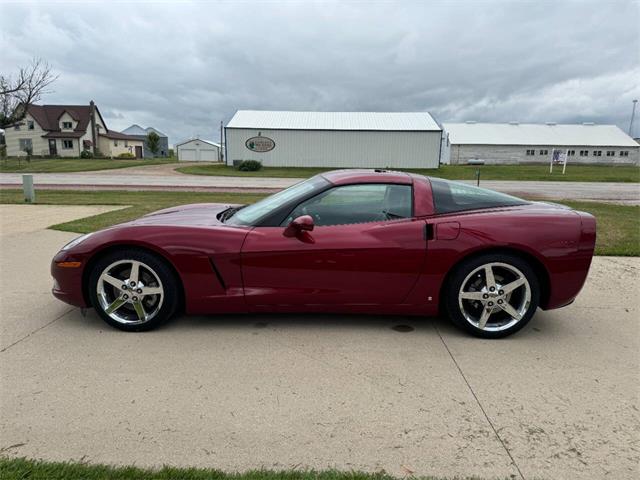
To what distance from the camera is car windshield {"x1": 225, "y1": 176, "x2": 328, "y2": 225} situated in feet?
11.6

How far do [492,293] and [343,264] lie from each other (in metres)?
1.17

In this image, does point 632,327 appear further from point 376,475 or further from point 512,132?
point 512,132

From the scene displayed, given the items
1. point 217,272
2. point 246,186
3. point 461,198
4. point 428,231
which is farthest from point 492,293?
point 246,186

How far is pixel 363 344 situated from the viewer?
10.7 ft

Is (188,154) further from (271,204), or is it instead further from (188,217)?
(271,204)

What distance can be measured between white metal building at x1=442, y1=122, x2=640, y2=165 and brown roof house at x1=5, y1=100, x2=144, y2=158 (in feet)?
152

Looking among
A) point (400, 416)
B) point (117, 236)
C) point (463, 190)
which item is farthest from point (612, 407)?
point (117, 236)

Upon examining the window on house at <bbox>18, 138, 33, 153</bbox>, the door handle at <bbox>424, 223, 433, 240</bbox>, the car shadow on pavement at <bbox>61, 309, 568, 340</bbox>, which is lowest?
the car shadow on pavement at <bbox>61, 309, 568, 340</bbox>

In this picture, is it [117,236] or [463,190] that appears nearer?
[117,236]

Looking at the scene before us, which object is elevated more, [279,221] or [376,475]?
[279,221]

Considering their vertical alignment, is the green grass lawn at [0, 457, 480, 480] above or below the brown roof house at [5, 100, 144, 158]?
below

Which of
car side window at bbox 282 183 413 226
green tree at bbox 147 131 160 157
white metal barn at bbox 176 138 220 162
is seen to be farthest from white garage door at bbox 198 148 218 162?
car side window at bbox 282 183 413 226

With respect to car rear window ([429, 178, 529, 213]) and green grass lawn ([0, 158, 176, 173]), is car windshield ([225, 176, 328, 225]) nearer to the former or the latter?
car rear window ([429, 178, 529, 213])

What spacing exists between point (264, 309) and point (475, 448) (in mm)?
1791
